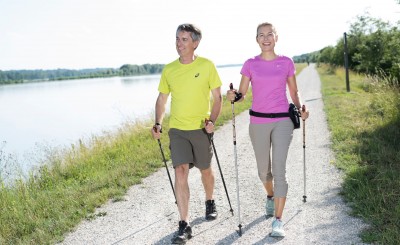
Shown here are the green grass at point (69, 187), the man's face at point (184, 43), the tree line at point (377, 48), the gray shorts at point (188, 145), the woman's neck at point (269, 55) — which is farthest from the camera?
the tree line at point (377, 48)

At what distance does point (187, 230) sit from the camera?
4.29 meters

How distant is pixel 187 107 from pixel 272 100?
0.92 metres

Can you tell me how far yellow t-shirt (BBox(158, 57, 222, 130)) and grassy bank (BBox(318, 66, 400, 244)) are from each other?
6.97 feet

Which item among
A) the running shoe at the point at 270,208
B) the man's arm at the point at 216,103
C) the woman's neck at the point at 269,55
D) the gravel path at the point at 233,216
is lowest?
the gravel path at the point at 233,216

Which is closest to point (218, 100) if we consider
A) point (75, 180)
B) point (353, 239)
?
point (353, 239)

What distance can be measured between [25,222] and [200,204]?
2.28 meters

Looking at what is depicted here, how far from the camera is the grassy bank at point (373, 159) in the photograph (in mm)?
4293

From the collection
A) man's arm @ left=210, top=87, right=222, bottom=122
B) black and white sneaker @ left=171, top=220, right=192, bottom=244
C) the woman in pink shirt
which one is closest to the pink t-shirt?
the woman in pink shirt

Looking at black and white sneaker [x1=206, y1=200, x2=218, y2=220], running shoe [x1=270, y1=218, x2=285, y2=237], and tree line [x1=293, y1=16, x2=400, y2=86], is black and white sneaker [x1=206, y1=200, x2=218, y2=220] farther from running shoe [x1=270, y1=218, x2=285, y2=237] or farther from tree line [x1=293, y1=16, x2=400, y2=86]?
tree line [x1=293, y1=16, x2=400, y2=86]

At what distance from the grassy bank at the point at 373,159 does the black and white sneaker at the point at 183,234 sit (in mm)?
1783

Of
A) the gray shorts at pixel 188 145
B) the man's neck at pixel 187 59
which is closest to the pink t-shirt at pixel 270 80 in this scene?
the man's neck at pixel 187 59

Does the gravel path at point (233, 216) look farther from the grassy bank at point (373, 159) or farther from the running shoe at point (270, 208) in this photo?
the grassy bank at point (373, 159)

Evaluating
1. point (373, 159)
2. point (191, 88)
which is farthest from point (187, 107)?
point (373, 159)

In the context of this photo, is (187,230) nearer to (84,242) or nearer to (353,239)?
(84,242)
